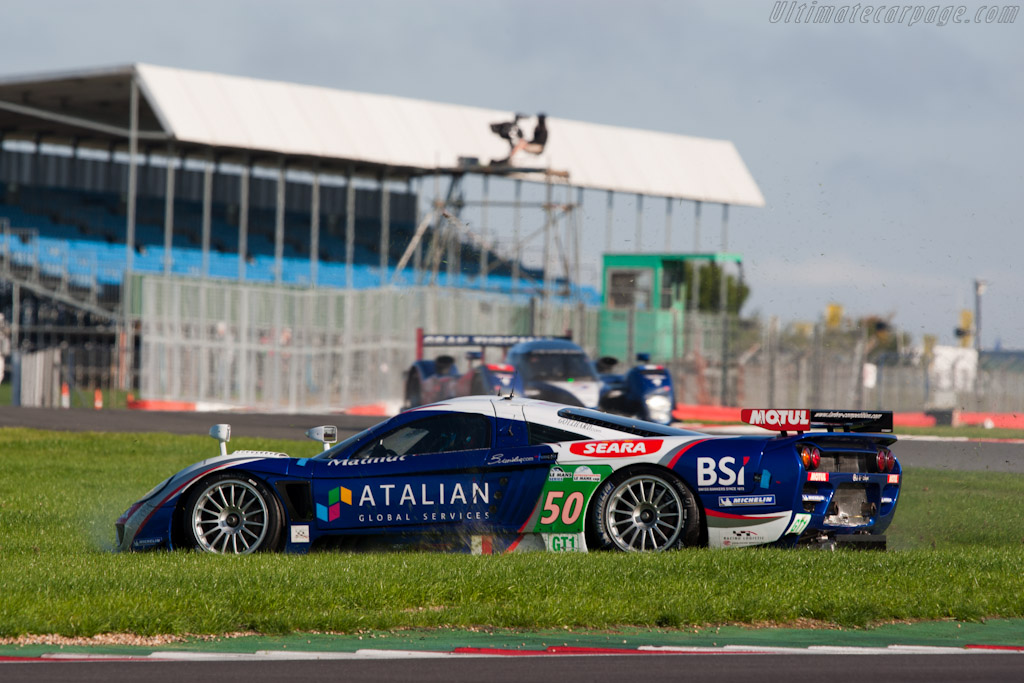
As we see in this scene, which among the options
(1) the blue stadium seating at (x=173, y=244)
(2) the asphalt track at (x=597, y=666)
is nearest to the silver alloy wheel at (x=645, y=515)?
(2) the asphalt track at (x=597, y=666)

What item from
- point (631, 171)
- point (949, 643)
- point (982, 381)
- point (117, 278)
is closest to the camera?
point (949, 643)

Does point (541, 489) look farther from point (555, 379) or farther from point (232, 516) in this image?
point (555, 379)

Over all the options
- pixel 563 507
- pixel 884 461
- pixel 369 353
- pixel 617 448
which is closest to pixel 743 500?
pixel 617 448

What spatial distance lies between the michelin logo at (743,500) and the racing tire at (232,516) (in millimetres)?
2888

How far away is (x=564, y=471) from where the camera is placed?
344 inches

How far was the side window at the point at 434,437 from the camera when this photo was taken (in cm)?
904

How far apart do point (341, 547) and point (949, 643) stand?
4.01m

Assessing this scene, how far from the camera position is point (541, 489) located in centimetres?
873

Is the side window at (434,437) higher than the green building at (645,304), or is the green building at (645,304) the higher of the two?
the green building at (645,304)

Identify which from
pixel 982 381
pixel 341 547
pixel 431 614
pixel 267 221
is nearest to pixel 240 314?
pixel 982 381

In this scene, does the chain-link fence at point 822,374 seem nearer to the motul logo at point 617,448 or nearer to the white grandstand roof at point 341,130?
the white grandstand roof at point 341,130

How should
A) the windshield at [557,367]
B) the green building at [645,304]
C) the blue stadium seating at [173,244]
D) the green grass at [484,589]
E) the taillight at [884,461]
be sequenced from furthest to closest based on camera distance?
the blue stadium seating at [173,244]
the green building at [645,304]
the windshield at [557,367]
the taillight at [884,461]
the green grass at [484,589]

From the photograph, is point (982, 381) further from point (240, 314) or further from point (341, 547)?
point (341, 547)

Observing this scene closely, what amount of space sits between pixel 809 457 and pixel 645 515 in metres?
1.11
